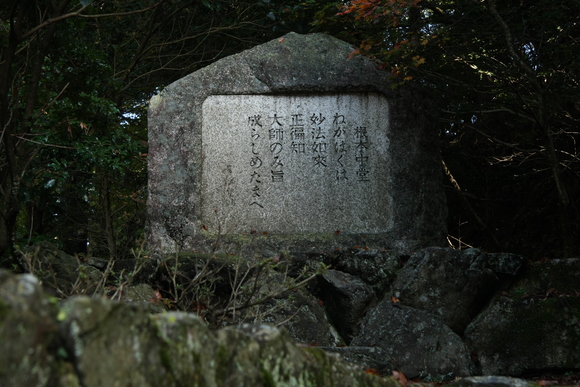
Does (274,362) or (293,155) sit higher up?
(293,155)

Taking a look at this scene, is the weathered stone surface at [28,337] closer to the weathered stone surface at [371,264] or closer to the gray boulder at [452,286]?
the gray boulder at [452,286]

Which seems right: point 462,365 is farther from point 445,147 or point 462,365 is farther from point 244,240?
point 445,147

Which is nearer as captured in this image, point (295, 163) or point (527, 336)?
point (527, 336)

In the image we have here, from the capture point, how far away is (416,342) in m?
4.69

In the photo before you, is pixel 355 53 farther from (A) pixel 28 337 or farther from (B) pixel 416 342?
(A) pixel 28 337

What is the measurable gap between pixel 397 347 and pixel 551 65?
3017 mm

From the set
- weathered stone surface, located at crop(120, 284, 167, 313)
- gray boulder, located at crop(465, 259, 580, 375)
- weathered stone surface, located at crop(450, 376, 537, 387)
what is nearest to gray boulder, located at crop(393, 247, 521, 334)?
gray boulder, located at crop(465, 259, 580, 375)

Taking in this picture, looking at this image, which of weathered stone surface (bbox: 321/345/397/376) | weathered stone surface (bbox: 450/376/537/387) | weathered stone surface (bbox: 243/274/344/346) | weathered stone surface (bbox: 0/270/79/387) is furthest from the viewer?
weathered stone surface (bbox: 243/274/344/346)

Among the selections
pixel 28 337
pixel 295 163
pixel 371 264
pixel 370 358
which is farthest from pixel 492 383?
pixel 295 163

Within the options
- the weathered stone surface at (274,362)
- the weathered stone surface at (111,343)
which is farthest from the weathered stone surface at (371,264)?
the weathered stone surface at (111,343)

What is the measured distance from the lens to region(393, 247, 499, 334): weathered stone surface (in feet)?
16.9

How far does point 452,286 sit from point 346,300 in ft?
2.92

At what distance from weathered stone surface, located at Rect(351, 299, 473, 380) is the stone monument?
1349 mm

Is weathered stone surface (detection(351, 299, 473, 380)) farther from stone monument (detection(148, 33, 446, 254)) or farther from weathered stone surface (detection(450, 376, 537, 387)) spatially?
weathered stone surface (detection(450, 376, 537, 387))
